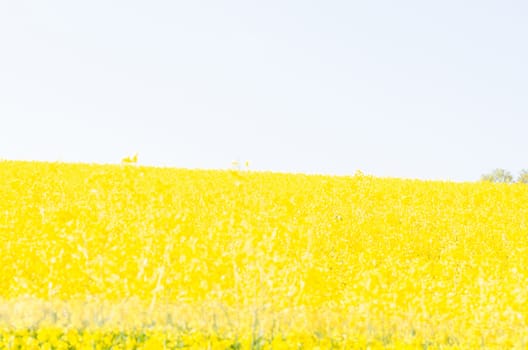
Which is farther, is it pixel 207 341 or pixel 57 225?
pixel 57 225

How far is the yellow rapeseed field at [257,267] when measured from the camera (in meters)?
9.83

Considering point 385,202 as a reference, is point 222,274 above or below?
below

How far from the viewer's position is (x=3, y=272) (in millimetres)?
14836

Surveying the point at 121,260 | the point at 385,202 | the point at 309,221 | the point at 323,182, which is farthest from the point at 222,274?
the point at 323,182

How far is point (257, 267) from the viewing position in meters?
11.5

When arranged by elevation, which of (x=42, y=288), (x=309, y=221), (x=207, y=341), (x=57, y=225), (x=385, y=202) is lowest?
(x=207, y=341)

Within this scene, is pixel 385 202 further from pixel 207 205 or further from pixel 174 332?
pixel 174 332

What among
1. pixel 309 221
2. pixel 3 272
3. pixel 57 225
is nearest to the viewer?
pixel 3 272

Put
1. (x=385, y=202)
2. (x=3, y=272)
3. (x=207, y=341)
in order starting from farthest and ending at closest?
(x=385, y=202) → (x=3, y=272) → (x=207, y=341)

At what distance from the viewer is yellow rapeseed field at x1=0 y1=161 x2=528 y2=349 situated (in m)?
9.83

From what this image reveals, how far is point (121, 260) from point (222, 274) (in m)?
1.78

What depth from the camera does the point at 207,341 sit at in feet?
29.8

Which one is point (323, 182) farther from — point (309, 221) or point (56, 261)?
point (56, 261)

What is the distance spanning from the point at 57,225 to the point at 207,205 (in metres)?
7.06
